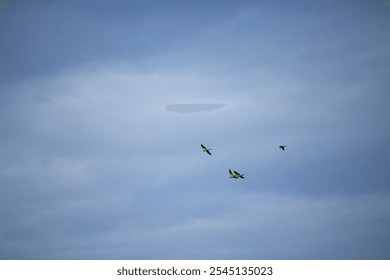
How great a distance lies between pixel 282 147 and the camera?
93750mm

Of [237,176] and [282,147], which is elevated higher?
[282,147]
